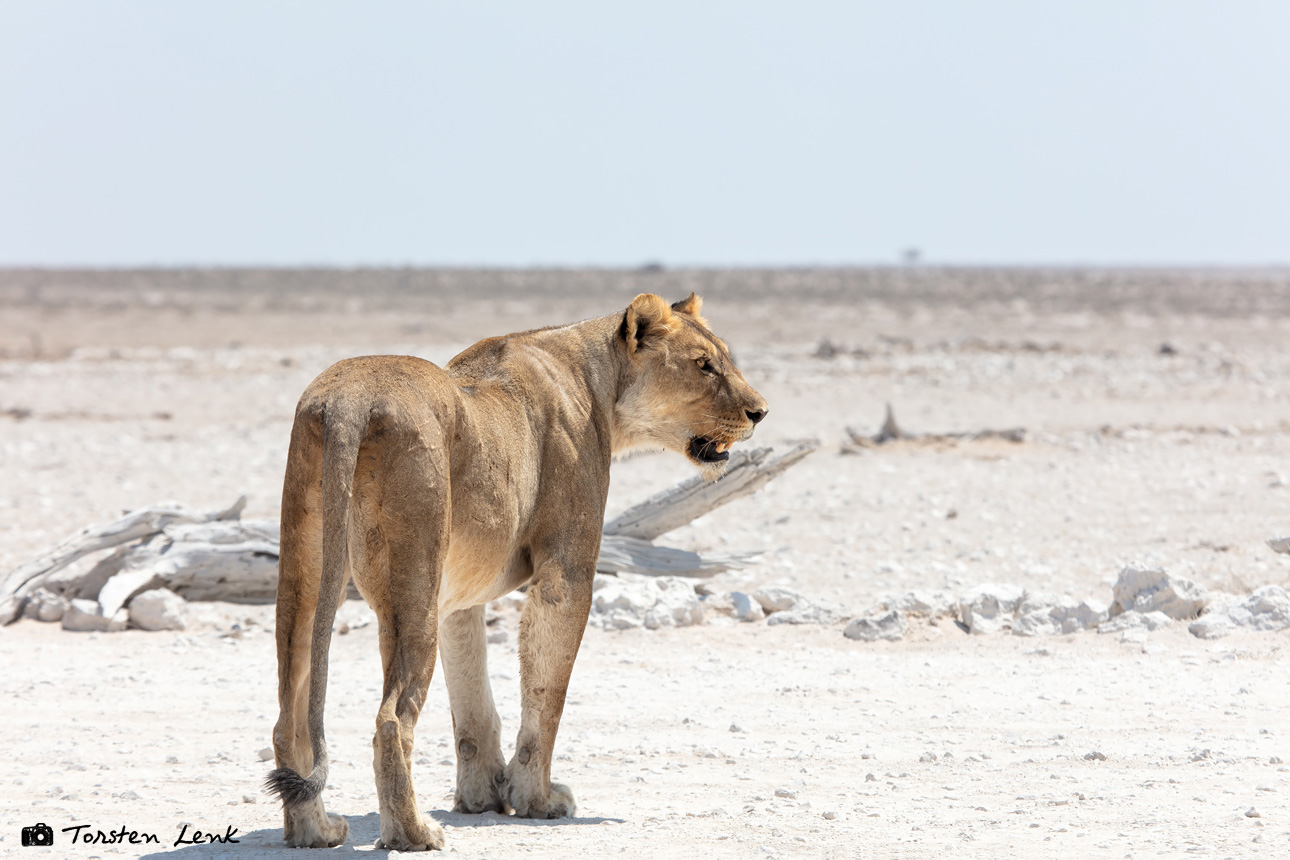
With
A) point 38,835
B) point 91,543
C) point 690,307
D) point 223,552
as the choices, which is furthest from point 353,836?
point 91,543

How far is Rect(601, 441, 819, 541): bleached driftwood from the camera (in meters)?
9.25

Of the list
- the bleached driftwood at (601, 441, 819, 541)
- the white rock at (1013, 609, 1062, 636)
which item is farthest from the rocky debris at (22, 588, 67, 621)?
the white rock at (1013, 609, 1062, 636)

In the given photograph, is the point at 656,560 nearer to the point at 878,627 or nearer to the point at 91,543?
the point at 878,627

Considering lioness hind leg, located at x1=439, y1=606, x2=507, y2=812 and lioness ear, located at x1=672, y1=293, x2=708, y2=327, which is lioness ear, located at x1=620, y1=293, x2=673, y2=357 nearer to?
lioness ear, located at x1=672, y1=293, x2=708, y2=327

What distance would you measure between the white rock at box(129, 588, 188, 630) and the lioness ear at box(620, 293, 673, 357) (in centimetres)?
472

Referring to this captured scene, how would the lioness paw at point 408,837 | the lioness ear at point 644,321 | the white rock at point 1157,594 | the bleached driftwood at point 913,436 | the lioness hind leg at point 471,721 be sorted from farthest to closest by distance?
1. the bleached driftwood at point 913,436
2. the white rock at point 1157,594
3. the lioness ear at point 644,321
4. the lioness hind leg at point 471,721
5. the lioness paw at point 408,837

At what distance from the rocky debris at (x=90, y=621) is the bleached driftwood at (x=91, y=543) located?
48 cm

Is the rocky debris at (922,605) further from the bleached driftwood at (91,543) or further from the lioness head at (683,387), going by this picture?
the bleached driftwood at (91,543)

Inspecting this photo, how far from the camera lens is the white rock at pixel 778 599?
9.41 meters

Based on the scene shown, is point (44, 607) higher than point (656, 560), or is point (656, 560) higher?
point (656, 560)

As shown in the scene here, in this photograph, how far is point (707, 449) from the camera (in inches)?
234

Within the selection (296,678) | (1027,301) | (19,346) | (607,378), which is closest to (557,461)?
(607,378)

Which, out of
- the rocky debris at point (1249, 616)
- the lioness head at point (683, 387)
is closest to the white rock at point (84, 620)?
the lioness head at point (683, 387)

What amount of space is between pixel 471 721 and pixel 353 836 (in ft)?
2.48
